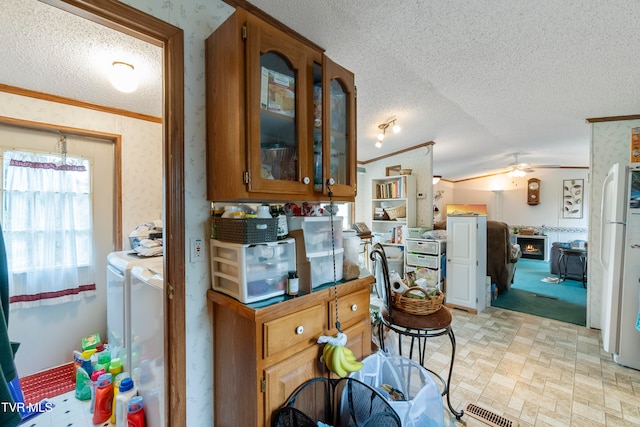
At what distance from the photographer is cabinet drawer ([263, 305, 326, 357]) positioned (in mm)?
1065

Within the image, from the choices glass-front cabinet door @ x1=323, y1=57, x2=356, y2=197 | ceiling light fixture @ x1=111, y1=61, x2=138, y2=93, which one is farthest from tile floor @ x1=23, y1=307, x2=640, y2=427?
ceiling light fixture @ x1=111, y1=61, x2=138, y2=93

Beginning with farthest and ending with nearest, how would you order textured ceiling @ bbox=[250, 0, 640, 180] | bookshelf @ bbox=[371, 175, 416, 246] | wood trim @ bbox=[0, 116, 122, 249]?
bookshelf @ bbox=[371, 175, 416, 246] < wood trim @ bbox=[0, 116, 122, 249] < textured ceiling @ bbox=[250, 0, 640, 180]

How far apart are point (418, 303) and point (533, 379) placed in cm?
143

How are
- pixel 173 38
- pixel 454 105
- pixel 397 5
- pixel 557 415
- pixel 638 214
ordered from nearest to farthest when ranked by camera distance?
1. pixel 173 38
2. pixel 397 5
3. pixel 557 415
4. pixel 638 214
5. pixel 454 105

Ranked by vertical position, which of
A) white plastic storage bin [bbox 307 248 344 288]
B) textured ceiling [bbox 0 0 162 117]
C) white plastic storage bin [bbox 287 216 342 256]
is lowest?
white plastic storage bin [bbox 307 248 344 288]

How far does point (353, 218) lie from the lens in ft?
16.3

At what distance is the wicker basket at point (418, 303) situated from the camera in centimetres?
162

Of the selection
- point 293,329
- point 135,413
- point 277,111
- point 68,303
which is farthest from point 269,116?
point 68,303

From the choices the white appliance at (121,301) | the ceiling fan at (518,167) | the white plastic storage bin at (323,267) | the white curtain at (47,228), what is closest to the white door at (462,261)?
the white plastic storage bin at (323,267)

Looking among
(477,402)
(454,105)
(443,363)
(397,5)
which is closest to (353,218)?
(454,105)

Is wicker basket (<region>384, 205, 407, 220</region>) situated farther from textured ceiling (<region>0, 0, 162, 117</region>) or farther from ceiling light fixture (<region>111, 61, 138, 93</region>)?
ceiling light fixture (<region>111, 61, 138, 93</region>)

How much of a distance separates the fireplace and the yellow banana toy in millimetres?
8121

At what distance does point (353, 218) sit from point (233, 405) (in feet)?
13.1

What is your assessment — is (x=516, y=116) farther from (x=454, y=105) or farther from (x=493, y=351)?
(x=493, y=351)
